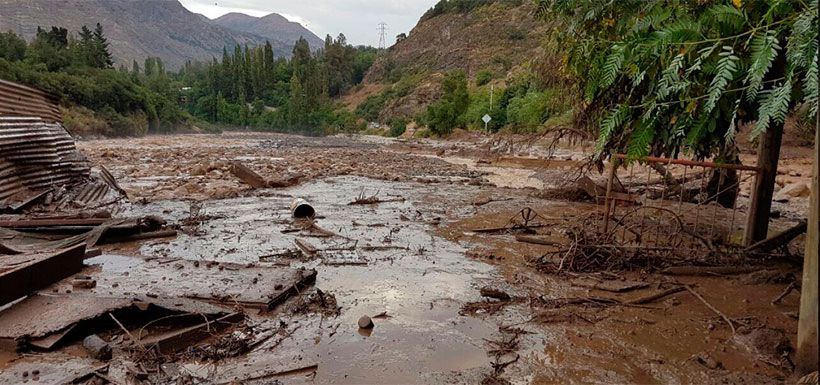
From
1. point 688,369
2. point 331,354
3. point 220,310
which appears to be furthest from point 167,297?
point 688,369

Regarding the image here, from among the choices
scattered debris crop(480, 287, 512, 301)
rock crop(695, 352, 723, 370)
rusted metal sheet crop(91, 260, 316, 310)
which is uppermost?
rock crop(695, 352, 723, 370)

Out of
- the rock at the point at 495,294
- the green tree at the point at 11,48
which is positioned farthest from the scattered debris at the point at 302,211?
the green tree at the point at 11,48

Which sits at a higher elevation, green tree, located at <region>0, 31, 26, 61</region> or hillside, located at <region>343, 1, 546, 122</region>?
hillside, located at <region>343, 1, 546, 122</region>

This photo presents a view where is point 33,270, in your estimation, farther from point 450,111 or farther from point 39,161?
point 450,111

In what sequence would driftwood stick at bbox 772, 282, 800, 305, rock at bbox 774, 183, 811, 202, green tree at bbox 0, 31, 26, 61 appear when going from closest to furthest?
driftwood stick at bbox 772, 282, 800, 305 < rock at bbox 774, 183, 811, 202 < green tree at bbox 0, 31, 26, 61

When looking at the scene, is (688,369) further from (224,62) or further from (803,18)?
(224,62)

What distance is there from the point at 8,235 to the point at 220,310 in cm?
468

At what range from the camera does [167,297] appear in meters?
5.23

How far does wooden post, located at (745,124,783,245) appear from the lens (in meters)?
6.95

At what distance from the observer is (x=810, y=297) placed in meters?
2.36

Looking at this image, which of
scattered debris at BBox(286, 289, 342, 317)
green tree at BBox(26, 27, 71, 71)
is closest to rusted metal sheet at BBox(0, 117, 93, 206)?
scattered debris at BBox(286, 289, 342, 317)

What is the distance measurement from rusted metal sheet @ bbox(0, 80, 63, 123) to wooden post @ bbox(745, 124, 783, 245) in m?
13.3

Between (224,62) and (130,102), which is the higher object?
(224,62)

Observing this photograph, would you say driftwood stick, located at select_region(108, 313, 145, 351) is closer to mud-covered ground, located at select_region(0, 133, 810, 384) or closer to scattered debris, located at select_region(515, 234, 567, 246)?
mud-covered ground, located at select_region(0, 133, 810, 384)
